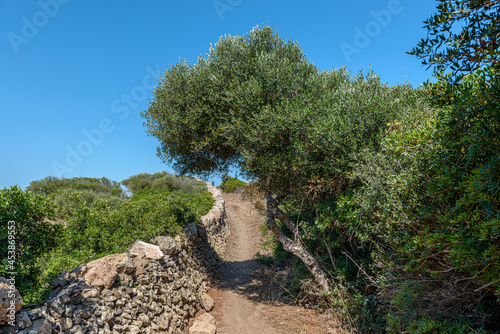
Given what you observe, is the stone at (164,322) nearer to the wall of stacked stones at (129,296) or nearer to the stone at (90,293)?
the wall of stacked stones at (129,296)

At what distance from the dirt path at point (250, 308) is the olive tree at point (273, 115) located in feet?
5.41

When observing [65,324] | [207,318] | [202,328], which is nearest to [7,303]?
[65,324]

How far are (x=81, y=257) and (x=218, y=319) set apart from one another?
5757mm

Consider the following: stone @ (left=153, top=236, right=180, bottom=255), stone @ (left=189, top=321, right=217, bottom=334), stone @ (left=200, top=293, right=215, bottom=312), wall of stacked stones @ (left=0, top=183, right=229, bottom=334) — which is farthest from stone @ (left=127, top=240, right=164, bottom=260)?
stone @ (left=200, top=293, right=215, bottom=312)

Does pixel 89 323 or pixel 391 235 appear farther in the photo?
pixel 391 235

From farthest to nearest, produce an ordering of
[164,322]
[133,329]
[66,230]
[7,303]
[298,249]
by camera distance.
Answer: [298,249], [164,322], [66,230], [133,329], [7,303]

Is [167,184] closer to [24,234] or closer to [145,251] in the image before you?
[145,251]

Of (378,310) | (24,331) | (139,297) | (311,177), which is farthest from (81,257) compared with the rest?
(378,310)

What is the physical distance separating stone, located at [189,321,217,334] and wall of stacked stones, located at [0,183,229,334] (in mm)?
348

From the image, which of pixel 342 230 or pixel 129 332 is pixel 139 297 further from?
pixel 342 230

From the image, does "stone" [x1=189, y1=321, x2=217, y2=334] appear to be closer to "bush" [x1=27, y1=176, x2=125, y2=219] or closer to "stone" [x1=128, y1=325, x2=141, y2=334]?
"stone" [x1=128, y1=325, x2=141, y2=334]

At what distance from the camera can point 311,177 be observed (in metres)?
9.53

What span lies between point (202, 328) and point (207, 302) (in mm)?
Answer: 2033

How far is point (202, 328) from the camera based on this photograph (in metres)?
9.29
